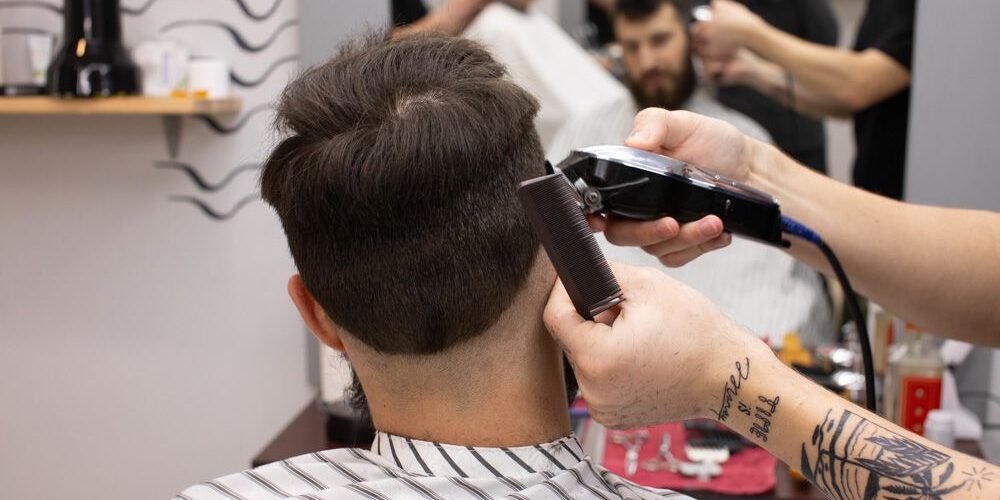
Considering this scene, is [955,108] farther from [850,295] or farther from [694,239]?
[694,239]

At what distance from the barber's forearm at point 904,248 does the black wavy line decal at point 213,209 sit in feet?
4.81

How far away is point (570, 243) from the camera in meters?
0.92

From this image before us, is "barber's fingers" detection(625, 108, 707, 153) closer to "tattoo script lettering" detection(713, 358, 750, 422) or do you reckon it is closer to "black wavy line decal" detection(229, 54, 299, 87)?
"tattoo script lettering" detection(713, 358, 750, 422)

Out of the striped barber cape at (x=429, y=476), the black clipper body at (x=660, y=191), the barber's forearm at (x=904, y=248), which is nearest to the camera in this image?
the striped barber cape at (x=429, y=476)

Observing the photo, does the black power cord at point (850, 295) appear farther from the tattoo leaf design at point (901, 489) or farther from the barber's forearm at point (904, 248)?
the tattoo leaf design at point (901, 489)

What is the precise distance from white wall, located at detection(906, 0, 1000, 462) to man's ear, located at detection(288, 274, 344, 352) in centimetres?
153

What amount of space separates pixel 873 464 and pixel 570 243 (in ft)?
1.24

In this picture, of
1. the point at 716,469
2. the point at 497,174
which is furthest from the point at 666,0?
the point at 497,174

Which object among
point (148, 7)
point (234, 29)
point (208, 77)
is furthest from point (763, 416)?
point (148, 7)

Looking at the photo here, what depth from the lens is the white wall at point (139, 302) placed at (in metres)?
2.39

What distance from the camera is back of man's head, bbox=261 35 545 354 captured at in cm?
97

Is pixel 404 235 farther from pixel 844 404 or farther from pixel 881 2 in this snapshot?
pixel 881 2

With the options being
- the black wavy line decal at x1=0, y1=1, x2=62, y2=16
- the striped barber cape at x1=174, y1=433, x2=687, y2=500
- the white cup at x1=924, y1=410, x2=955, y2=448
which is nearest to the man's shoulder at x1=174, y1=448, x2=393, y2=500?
the striped barber cape at x1=174, y1=433, x2=687, y2=500

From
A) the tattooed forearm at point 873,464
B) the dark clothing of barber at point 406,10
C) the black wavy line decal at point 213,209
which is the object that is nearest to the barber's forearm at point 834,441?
the tattooed forearm at point 873,464
